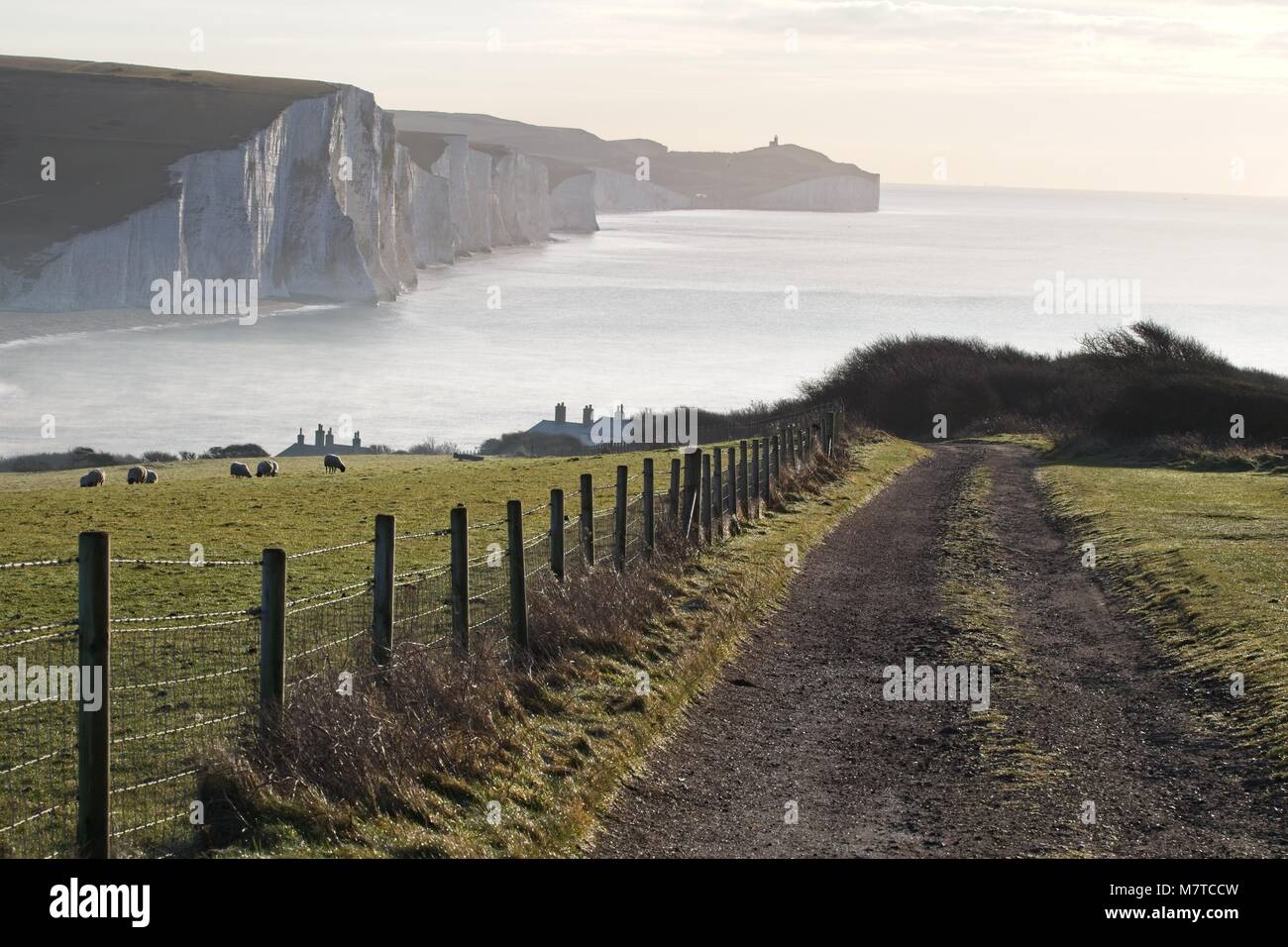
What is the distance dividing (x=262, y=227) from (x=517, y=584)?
489 feet

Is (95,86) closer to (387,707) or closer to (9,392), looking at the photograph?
(9,392)

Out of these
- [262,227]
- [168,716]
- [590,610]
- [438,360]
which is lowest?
[168,716]

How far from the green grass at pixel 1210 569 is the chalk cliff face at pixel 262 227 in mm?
121629

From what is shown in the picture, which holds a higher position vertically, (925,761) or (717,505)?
(717,505)

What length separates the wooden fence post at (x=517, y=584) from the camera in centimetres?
1218

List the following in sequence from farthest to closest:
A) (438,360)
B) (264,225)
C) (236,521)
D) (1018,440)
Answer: (264,225) < (438,360) < (1018,440) < (236,521)

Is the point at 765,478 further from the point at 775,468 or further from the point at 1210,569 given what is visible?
the point at 1210,569

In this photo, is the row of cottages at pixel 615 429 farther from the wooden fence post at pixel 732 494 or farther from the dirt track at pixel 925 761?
the dirt track at pixel 925 761

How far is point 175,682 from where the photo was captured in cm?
973

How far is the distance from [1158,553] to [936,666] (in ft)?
29.5

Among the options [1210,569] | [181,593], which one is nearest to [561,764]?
[181,593]

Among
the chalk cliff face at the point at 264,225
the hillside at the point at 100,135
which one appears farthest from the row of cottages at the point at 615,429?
the hillside at the point at 100,135

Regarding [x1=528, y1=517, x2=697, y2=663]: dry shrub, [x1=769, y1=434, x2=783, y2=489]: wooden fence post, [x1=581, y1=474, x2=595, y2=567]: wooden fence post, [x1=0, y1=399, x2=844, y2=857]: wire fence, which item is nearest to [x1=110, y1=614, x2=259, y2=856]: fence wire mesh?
[x1=0, y1=399, x2=844, y2=857]: wire fence
